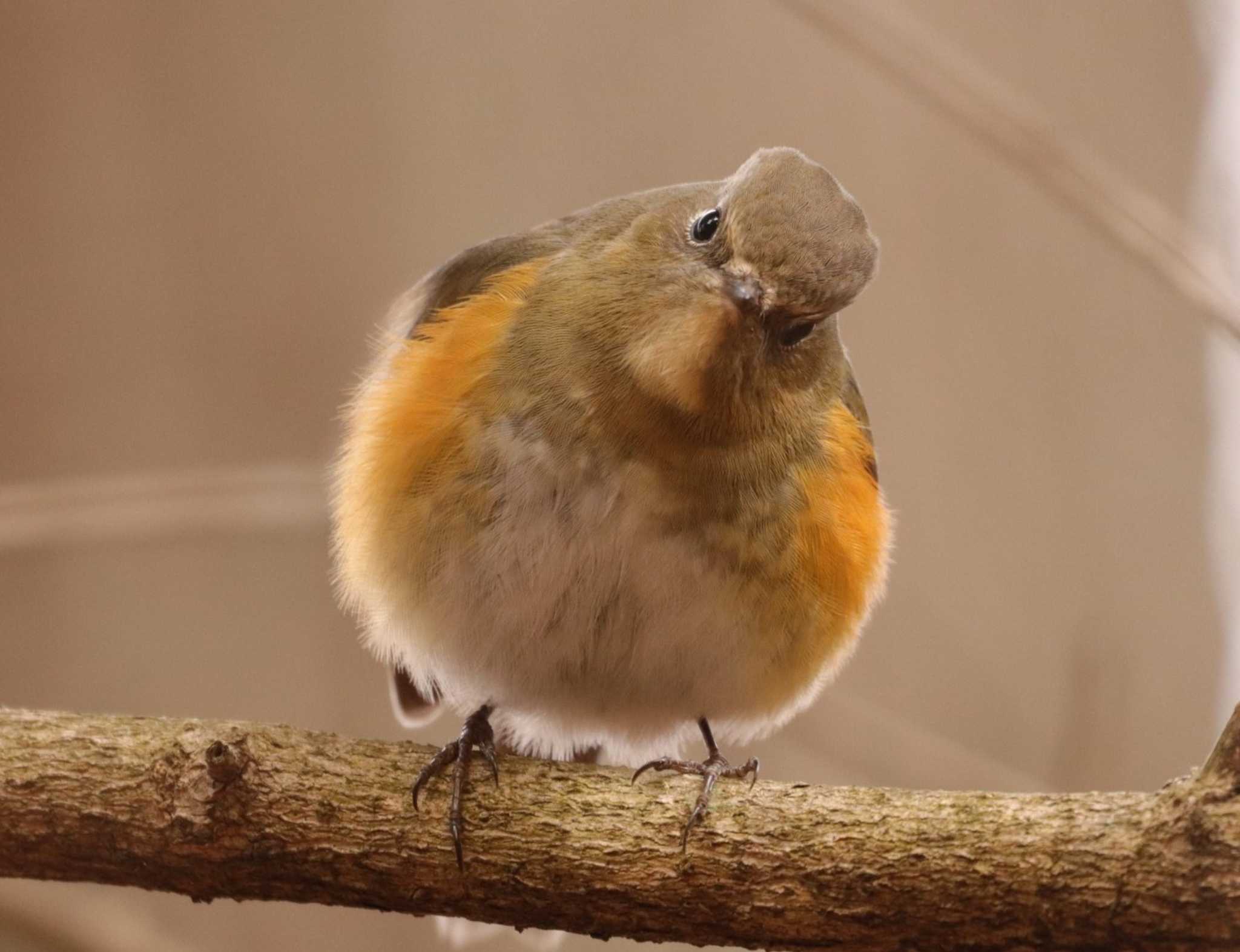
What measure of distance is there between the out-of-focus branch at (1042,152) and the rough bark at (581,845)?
2.98ft

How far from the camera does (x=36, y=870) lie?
81.1 inches

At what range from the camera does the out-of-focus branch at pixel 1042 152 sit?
2.29 meters

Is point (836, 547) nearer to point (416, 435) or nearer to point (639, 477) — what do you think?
point (639, 477)

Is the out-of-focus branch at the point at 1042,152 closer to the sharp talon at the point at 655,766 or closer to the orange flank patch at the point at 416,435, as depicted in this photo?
the orange flank patch at the point at 416,435

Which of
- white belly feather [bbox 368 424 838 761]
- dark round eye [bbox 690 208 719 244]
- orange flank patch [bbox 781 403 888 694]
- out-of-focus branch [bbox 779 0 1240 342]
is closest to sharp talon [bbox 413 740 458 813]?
white belly feather [bbox 368 424 838 761]

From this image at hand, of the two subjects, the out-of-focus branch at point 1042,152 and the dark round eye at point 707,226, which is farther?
the dark round eye at point 707,226

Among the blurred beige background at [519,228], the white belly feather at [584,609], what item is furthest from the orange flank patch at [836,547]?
the blurred beige background at [519,228]

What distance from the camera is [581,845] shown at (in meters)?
2.04

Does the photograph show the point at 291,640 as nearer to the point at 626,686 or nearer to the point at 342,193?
the point at 342,193

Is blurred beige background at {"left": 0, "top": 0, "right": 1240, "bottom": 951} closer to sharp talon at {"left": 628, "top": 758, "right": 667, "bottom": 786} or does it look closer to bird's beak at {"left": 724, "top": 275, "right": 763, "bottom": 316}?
sharp talon at {"left": 628, "top": 758, "right": 667, "bottom": 786}

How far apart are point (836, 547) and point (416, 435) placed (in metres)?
0.81

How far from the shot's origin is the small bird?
2.34 metres

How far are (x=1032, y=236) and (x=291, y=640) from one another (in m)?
2.85

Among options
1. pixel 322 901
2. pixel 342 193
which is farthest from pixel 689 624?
pixel 342 193
